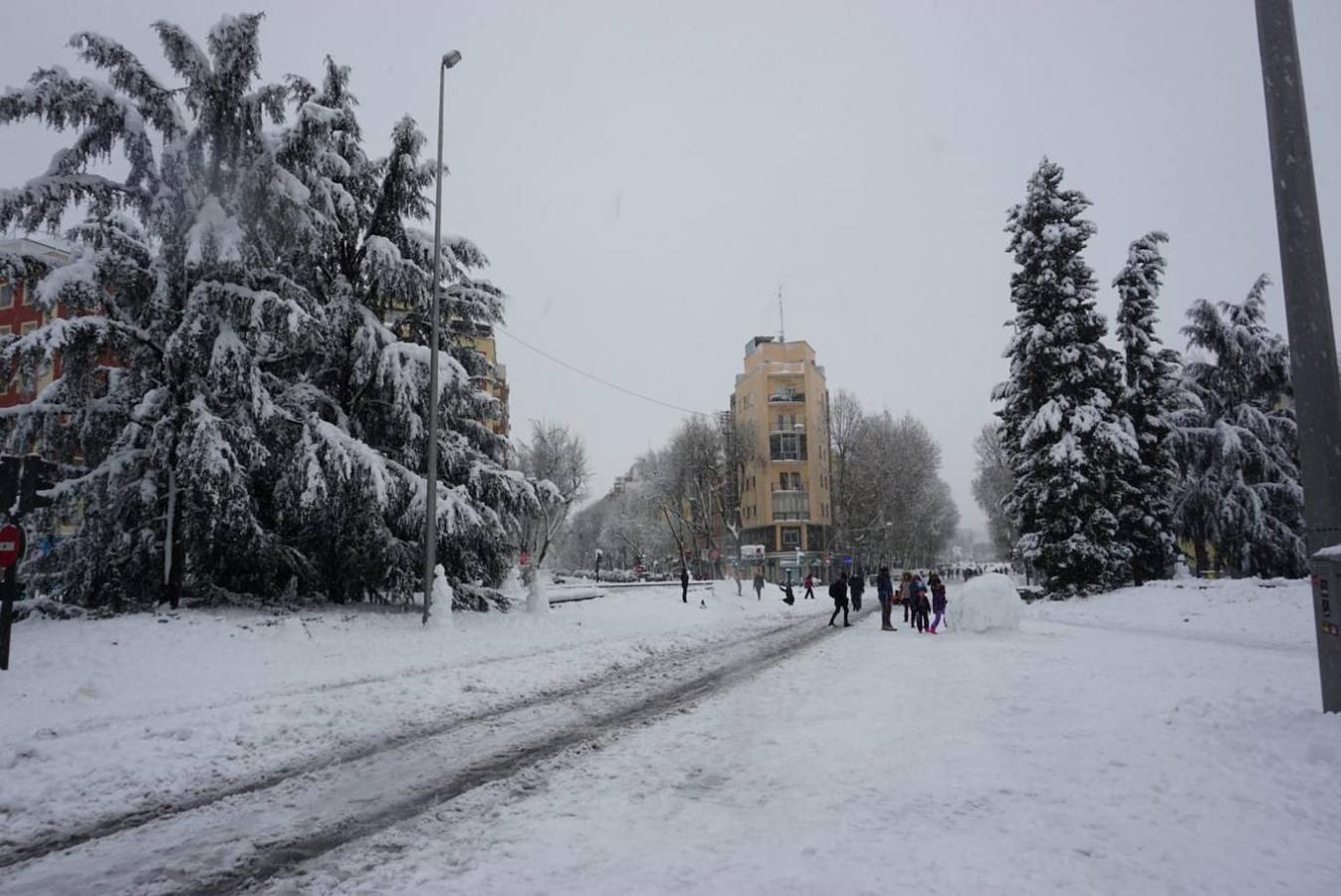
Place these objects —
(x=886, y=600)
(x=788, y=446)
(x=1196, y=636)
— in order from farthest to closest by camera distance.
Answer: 1. (x=788, y=446)
2. (x=886, y=600)
3. (x=1196, y=636)

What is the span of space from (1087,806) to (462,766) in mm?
4615

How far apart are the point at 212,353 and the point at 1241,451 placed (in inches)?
1239

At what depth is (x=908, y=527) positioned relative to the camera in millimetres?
65688

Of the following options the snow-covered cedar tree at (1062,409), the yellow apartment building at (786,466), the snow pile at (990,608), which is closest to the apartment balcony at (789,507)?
the yellow apartment building at (786,466)

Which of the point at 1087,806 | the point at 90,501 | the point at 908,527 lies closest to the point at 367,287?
the point at 90,501

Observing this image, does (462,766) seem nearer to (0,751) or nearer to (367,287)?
(0,751)

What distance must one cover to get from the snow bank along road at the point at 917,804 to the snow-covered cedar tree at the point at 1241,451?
21.7 metres

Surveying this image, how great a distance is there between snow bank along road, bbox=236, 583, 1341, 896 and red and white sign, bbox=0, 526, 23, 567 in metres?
9.07

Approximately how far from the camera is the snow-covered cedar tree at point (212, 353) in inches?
600

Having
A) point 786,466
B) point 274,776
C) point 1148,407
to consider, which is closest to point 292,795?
point 274,776

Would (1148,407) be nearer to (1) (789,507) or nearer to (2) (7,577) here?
(2) (7,577)

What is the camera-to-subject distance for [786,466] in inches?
2891

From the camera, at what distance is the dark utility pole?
22.8 feet

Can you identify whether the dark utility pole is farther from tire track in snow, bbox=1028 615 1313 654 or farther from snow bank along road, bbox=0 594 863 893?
tire track in snow, bbox=1028 615 1313 654
